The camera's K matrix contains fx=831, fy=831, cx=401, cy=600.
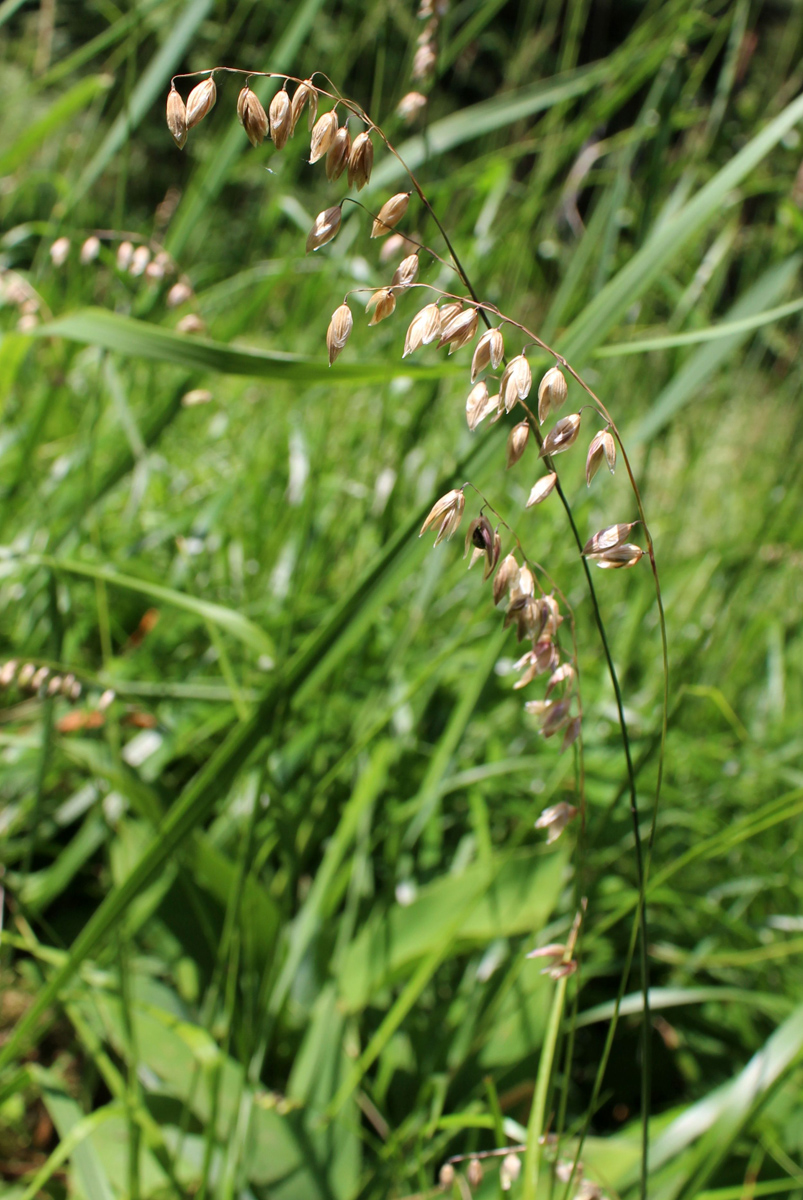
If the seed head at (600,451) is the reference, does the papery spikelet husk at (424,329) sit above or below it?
above

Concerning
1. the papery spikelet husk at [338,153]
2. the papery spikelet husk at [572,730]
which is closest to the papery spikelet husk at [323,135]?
the papery spikelet husk at [338,153]

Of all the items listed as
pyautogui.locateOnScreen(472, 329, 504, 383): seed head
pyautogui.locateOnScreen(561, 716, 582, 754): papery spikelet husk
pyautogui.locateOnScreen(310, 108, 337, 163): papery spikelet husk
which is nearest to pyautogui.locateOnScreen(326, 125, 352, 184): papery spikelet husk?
pyautogui.locateOnScreen(310, 108, 337, 163): papery spikelet husk

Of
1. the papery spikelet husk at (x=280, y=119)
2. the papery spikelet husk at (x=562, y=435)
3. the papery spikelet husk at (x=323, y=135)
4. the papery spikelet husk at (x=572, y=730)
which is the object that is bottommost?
the papery spikelet husk at (x=572, y=730)

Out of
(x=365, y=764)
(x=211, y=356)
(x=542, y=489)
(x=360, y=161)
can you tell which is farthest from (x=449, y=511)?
(x=365, y=764)

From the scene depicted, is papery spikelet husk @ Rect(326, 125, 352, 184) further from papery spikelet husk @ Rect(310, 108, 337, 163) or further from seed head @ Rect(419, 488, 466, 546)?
seed head @ Rect(419, 488, 466, 546)

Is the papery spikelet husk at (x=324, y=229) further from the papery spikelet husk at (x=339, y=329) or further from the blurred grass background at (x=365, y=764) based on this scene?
the blurred grass background at (x=365, y=764)

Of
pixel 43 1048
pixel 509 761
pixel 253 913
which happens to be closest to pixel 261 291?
pixel 509 761
